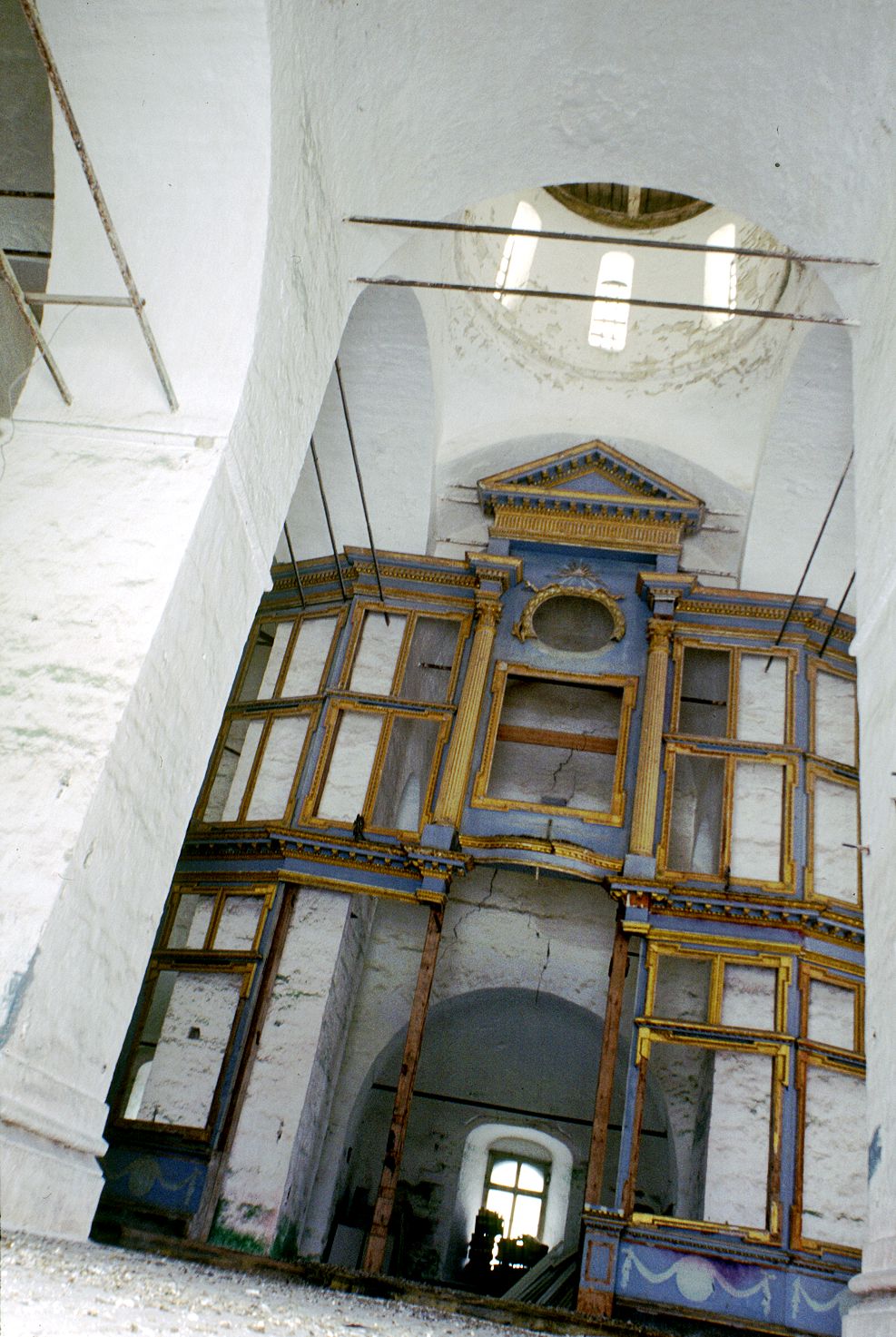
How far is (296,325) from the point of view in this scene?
610cm

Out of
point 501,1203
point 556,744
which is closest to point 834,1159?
point 556,744

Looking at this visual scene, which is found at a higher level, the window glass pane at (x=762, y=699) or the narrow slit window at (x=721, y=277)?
the narrow slit window at (x=721, y=277)

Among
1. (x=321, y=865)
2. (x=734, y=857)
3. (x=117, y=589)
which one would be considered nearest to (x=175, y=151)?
(x=117, y=589)

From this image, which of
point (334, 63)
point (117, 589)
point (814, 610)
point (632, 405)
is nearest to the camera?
point (117, 589)

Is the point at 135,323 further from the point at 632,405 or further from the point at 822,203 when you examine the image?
the point at 632,405

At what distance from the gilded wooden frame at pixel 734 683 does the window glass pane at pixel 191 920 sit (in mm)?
5228

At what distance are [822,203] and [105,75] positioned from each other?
3993 millimetres

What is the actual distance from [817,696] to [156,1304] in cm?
1024

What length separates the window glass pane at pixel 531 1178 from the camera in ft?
48.5

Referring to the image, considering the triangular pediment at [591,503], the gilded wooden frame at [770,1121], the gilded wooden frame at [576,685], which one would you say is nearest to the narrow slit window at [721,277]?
the triangular pediment at [591,503]

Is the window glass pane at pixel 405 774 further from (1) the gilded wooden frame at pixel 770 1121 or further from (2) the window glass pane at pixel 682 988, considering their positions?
(1) the gilded wooden frame at pixel 770 1121

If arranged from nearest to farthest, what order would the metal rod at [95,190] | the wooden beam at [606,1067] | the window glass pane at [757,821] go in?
the metal rod at [95,190] → the wooden beam at [606,1067] → the window glass pane at [757,821]

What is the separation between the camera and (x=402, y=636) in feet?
42.0

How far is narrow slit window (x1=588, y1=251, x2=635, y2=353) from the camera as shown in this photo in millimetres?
14055
